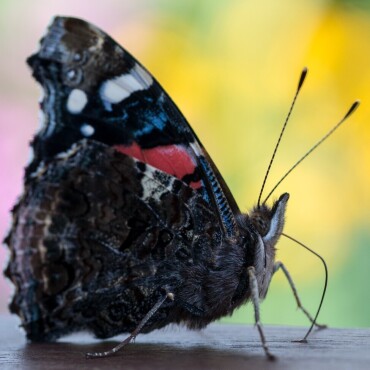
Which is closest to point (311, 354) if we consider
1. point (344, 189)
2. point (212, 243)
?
point (212, 243)

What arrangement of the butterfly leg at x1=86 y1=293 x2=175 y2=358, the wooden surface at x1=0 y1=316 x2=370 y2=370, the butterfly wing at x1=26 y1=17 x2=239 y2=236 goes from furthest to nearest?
the butterfly wing at x1=26 y1=17 x2=239 y2=236
the butterfly leg at x1=86 y1=293 x2=175 y2=358
the wooden surface at x1=0 y1=316 x2=370 y2=370

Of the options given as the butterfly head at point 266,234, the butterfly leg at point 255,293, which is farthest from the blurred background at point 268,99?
the butterfly leg at point 255,293

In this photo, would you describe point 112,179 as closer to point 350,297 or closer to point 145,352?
point 145,352

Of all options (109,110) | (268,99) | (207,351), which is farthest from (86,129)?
(268,99)

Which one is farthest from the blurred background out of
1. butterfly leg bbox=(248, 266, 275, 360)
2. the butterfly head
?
butterfly leg bbox=(248, 266, 275, 360)

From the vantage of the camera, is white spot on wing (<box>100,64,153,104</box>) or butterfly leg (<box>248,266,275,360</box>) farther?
white spot on wing (<box>100,64,153,104</box>)

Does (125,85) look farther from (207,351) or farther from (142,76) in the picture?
(207,351)

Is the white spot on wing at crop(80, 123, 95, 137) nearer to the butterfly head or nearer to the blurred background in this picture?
the butterfly head

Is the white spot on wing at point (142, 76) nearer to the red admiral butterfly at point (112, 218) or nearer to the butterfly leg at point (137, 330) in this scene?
the red admiral butterfly at point (112, 218)
